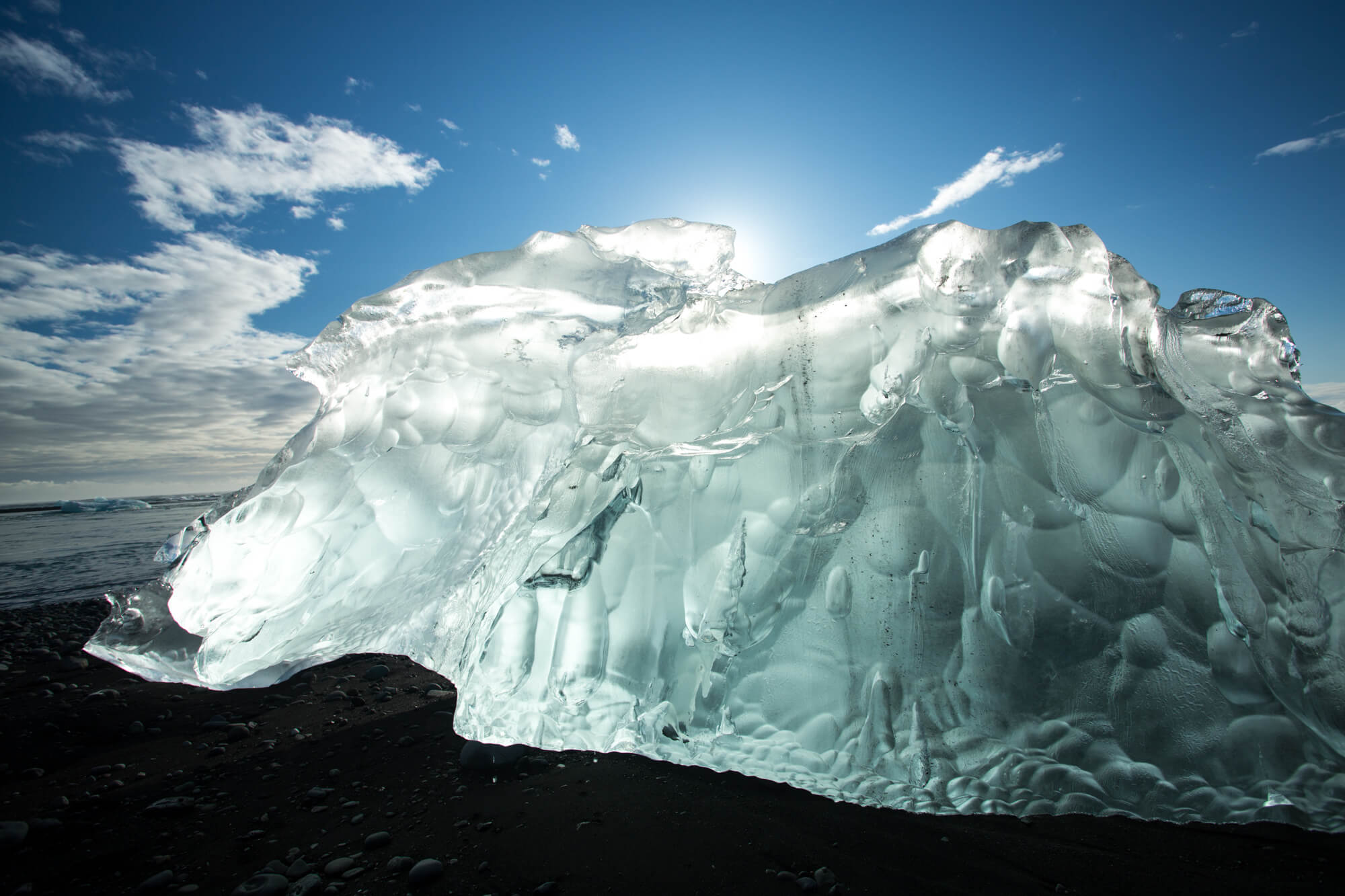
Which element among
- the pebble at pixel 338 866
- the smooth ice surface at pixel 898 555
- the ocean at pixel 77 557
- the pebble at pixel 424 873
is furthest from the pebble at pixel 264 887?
the ocean at pixel 77 557

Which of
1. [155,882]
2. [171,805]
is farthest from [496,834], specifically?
[171,805]

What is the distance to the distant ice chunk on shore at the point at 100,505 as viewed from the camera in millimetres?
25297

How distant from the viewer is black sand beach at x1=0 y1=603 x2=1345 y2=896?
183 centimetres

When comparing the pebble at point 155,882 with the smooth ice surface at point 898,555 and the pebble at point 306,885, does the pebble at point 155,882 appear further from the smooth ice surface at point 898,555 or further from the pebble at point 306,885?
the smooth ice surface at point 898,555

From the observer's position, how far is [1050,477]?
2.20 m

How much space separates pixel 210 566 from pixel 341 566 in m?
0.59

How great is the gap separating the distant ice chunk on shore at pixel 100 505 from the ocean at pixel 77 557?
5.83 metres

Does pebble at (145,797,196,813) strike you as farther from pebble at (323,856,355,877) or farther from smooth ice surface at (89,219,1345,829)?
pebble at (323,856,355,877)

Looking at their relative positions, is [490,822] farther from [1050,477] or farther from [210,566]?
[1050,477]

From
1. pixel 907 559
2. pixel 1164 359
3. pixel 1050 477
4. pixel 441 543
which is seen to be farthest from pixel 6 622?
pixel 1164 359

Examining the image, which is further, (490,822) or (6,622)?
(6,622)

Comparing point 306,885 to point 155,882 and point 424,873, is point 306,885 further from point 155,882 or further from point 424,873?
point 155,882

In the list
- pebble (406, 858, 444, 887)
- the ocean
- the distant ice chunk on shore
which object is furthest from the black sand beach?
the distant ice chunk on shore

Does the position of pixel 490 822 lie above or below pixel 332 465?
below
